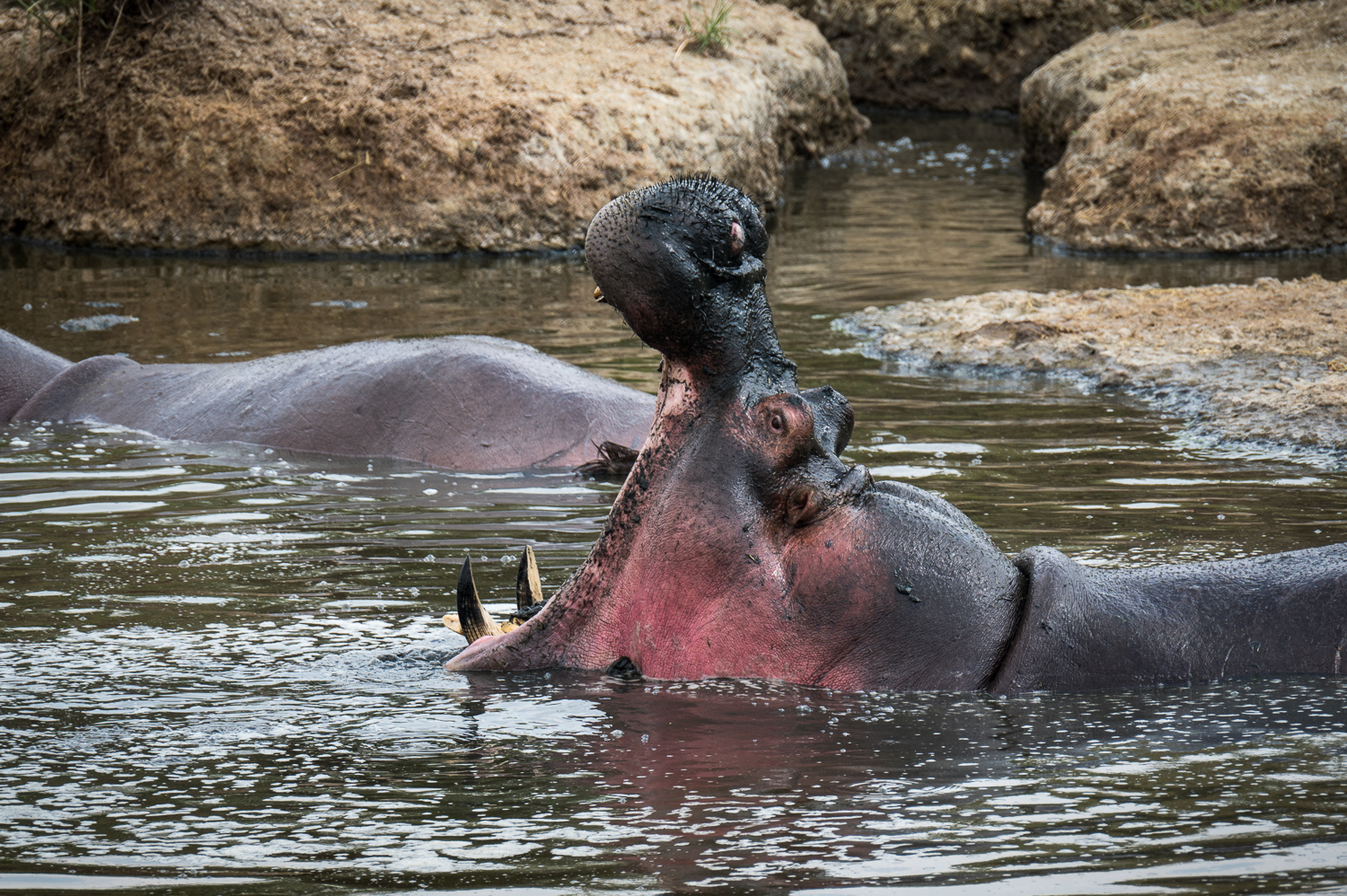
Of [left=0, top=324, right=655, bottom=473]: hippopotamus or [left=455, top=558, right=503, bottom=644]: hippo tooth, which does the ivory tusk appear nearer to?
[left=455, top=558, right=503, bottom=644]: hippo tooth

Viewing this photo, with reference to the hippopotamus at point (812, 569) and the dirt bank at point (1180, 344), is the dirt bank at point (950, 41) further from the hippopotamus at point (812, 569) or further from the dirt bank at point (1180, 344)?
the hippopotamus at point (812, 569)

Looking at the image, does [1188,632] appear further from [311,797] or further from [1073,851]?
[311,797]

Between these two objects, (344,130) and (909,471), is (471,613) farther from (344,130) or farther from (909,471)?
(344,130)

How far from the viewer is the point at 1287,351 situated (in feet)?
27.2

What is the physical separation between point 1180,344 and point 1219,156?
4440mm

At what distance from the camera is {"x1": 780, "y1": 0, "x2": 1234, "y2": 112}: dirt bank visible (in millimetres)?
22219

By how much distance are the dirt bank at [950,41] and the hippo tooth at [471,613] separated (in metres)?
19.8

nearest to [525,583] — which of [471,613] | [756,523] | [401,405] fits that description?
[471,613]

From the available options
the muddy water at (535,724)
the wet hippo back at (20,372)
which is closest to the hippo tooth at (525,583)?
the muddy water at (535,724)

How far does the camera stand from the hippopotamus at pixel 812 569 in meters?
3.04

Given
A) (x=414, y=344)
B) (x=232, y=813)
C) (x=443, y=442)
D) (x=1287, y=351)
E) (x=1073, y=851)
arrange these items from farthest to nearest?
(x=1287, y=351) → (x=414, y=344) → (x=443, y=442) → (x=232, y=813) → (x=1073, y=851)

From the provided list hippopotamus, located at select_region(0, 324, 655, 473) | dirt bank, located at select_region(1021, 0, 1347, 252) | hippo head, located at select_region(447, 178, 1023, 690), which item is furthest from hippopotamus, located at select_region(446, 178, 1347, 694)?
dirt bank, located at select_region(1021, 0, 1347, 252)

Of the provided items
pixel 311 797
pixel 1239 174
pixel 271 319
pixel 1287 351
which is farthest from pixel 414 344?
pixel 1239 174

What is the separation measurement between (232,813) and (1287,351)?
255 inches
